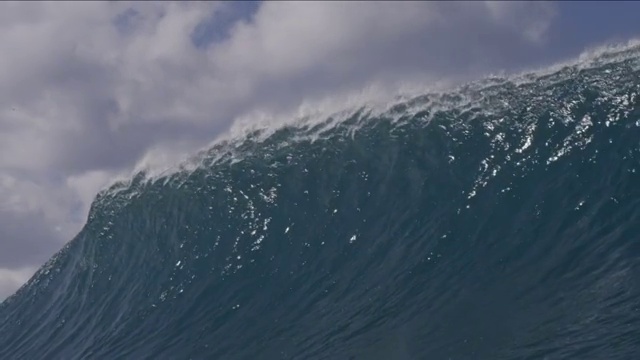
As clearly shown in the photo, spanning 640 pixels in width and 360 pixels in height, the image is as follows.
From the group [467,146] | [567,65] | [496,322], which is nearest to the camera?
[496,322]

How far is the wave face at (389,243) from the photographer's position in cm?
1689

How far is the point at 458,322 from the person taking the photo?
16.7 metres

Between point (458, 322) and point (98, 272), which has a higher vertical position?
point (98, 272)

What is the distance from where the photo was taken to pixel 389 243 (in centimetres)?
2227

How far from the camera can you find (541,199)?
21.7 metres

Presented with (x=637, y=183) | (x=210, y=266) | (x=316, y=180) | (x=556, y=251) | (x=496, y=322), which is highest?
(x=316, y=180)

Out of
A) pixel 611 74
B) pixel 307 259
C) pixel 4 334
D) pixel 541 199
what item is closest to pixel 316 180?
pixel 307 259

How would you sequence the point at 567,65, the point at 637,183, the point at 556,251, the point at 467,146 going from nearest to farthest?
the point at 556,251, the point at 637,183, the point at 467,146, the point at 567,65

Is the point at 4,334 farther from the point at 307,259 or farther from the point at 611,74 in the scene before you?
the point at 611,74

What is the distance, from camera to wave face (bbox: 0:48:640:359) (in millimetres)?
16891

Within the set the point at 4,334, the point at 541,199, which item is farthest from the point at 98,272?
the point at 541,199

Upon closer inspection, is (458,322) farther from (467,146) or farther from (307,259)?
(467,146)

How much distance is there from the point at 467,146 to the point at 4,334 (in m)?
16.9

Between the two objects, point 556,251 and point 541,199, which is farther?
point 541,199
